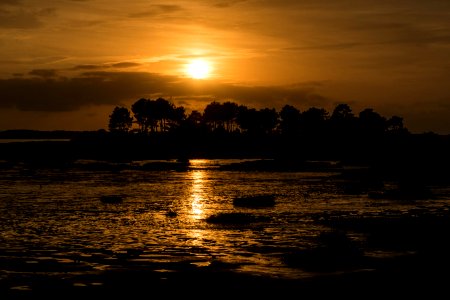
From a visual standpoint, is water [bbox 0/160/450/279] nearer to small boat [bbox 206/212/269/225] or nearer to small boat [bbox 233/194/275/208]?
small boat [bbox 206/212/269/225]

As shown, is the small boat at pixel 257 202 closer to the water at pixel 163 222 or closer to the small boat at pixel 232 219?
the water at pixel 163 222

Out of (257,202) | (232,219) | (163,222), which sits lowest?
(163,222)

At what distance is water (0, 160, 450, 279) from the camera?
3741cm

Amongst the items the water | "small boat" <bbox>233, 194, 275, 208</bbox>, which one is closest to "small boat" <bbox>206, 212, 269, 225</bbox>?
the water

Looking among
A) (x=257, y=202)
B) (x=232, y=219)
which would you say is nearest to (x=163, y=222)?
(x=232, y=219)

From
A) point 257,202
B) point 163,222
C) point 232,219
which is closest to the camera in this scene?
point 232,219

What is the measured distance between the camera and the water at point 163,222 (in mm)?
37406

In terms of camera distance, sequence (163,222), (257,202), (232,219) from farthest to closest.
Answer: (257,202), (163,222), (232,219)

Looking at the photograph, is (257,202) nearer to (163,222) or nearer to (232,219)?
(232,219)

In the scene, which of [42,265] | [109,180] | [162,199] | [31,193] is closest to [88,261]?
[42,265]

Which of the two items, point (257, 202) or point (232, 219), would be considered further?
point (257, 202)

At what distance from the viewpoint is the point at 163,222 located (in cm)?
5428

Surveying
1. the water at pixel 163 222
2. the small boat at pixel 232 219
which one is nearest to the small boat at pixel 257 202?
the water at pixel 163 222

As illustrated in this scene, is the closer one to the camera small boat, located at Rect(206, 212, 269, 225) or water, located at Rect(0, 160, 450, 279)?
water, located at Rect(0, 160, 450, 279)
